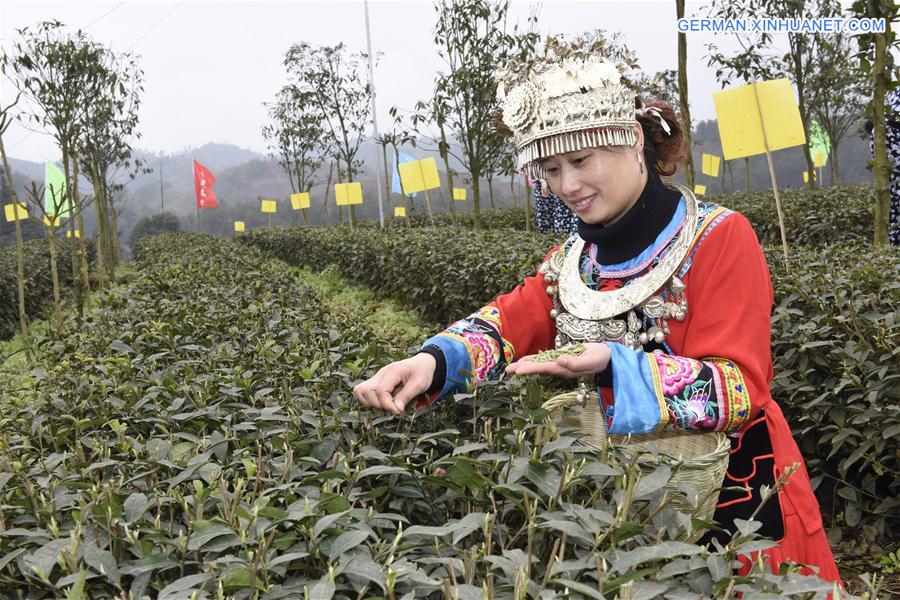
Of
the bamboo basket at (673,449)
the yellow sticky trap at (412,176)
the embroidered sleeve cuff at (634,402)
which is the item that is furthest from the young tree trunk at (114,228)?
the embroidered sleeve cuff at (634,402)

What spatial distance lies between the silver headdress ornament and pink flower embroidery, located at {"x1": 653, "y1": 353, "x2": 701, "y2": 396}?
51 centimetres

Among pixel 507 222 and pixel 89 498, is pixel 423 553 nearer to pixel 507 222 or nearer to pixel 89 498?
pixel 89 498

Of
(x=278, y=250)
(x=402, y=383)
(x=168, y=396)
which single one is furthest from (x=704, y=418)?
(x=278, y=250)

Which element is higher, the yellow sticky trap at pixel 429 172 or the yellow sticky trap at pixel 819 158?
the yellow sticky trap at pixel 819 158

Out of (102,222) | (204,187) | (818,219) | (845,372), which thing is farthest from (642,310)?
(204,187)

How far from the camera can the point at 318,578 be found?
929 millimetres

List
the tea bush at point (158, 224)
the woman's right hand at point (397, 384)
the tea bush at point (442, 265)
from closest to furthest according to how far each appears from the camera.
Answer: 1. the woman's right hand at point (397, 384)
2. the tea bush at point (442, 265)
3. the tea bush at point (158, 224)

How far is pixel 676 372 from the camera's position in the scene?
1.40m

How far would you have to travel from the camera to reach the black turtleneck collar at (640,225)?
5.40 feet

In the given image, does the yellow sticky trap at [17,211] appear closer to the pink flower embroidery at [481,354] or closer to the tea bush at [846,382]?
the pink flower embroidery at [481,354]

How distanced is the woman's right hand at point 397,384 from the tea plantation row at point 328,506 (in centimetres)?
4

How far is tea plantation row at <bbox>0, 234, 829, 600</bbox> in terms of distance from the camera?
86cm

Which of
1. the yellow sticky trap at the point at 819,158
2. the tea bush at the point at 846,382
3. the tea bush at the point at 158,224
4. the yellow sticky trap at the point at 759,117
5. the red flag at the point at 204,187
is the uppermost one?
the red flag at the point at 204,187

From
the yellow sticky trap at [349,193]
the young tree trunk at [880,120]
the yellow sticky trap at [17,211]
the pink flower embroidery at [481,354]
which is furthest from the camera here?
the yellow sticky trap at [349,193]
